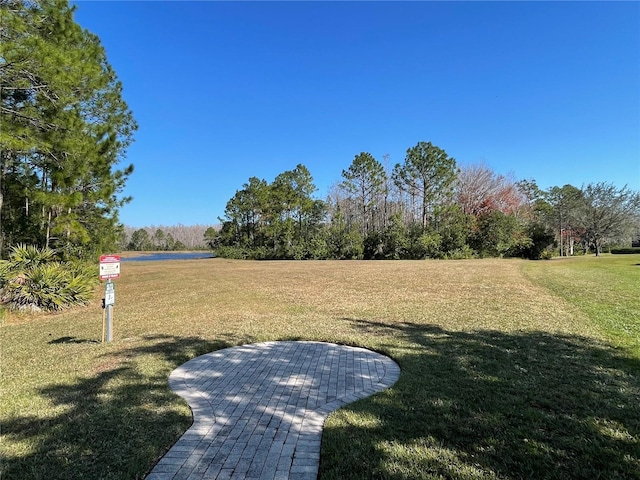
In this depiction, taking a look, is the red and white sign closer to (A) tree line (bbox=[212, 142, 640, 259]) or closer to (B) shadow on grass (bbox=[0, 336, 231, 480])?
(B) shadow on grass (bbox=[0, 336, 231, 480])

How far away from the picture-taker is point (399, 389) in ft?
11.7

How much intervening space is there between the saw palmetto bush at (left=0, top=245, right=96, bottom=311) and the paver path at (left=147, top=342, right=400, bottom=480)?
20.8ft

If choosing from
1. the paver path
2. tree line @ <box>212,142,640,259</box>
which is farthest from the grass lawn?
tree line @ <box>212,142,640,259</box>

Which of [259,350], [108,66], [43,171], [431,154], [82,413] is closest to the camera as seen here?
[82,413]

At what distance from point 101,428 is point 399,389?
266 cm

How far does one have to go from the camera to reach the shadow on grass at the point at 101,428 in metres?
2.32

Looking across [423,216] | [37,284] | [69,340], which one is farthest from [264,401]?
[423,216]

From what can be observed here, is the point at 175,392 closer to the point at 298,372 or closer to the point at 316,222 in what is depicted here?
the point at 298,372

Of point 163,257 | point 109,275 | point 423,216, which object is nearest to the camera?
point 109,275

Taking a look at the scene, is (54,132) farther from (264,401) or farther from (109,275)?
(264,401)

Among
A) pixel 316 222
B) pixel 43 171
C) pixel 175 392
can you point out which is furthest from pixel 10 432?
pixel 316 222

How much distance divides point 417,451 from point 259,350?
10.1 ft

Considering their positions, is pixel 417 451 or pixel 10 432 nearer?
pixel 417 451

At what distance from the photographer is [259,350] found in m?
5.08
